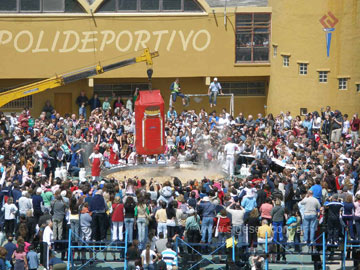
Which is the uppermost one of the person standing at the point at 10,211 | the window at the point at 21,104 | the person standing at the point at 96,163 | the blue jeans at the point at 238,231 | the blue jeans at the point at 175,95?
the blue jeans at the point at 175,95

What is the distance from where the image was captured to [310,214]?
2761 centimetres

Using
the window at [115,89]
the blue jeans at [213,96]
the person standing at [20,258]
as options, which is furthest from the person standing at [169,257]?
the window at [115,89]

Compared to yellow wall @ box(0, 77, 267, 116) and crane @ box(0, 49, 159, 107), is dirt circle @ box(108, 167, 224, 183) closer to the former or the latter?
crane @ box(0, 49, 159, 107)

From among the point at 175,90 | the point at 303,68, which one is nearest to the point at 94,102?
the point at 175,90

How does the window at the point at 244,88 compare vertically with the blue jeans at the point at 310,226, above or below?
above

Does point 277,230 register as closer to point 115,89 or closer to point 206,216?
point 206,216

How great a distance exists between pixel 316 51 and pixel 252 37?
3.94 metres

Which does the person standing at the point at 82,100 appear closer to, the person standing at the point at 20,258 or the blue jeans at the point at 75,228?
the blue jeans at the point at 75,228

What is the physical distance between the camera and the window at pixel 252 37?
46.9 metres

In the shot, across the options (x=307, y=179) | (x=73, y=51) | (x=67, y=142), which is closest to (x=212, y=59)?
(x=73, y=51)

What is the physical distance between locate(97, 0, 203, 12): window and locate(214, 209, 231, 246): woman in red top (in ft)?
68.6

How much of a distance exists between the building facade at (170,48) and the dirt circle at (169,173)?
29.7 ft

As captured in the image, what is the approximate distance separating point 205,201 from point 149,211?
1.64 metres

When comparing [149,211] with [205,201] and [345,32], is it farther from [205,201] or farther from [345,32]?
[345,32]
